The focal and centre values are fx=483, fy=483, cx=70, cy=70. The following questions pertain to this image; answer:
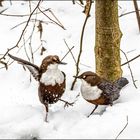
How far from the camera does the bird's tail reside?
4120 mm

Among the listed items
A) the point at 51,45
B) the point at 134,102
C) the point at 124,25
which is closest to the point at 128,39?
the point at 124,25

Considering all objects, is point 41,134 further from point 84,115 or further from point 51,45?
point 51,45

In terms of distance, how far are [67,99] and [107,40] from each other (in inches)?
24.9

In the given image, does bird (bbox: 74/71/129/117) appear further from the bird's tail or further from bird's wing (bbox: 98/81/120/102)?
the bird's tail

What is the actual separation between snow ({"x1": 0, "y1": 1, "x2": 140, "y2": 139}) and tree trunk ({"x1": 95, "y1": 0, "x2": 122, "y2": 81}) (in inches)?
8.7

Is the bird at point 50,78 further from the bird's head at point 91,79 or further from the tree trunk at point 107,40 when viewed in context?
the tree trunk at point 107,40

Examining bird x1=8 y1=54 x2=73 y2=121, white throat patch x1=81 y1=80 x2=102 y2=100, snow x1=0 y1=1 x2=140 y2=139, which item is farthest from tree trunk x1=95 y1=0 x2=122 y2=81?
bird x1=8 y1=54 x2=73 y2=121

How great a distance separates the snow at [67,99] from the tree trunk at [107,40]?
22 cm

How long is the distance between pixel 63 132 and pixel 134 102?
65 cm

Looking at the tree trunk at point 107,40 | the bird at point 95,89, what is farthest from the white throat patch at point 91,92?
the tree trunk at point 107,40

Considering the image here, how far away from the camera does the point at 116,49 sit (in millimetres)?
A: 4160

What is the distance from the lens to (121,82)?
420cm

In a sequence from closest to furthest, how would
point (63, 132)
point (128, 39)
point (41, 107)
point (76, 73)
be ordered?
point (63, 132)
point (41, 107)
point (76, 73)
point (128, 39)

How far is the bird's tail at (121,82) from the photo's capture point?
4120mm
